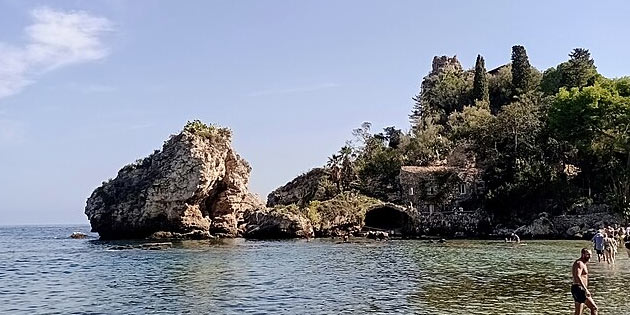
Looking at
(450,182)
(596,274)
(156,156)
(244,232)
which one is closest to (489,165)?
(450,182)

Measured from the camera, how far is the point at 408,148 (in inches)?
3287

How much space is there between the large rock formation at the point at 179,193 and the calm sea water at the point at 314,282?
19.9m

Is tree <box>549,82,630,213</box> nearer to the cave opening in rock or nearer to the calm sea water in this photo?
the calm sea water

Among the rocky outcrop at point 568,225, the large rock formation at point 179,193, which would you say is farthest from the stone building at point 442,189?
the large rock formation at point 179,193

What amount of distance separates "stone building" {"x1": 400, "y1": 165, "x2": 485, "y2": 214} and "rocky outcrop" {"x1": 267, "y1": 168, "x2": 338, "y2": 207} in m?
12.0

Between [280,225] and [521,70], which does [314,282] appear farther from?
[521,70]

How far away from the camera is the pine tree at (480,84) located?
9881cm

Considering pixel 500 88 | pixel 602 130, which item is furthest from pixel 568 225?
pixel 500 88

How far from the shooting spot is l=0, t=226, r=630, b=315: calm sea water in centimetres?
2230

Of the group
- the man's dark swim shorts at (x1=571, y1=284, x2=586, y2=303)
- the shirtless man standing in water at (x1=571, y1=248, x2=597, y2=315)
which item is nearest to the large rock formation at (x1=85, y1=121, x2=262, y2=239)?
the shirtless man standing in water at (x1=571, y1=248, x2=597, y2=315)

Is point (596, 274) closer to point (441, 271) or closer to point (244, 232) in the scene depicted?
point (441, 271)

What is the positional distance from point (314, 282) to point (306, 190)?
55328 millimetres

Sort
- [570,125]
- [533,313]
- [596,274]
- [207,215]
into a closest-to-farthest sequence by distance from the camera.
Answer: [533,313] → [596,274] → [570,125] → [207,215]

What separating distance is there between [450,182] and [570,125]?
1389cm
